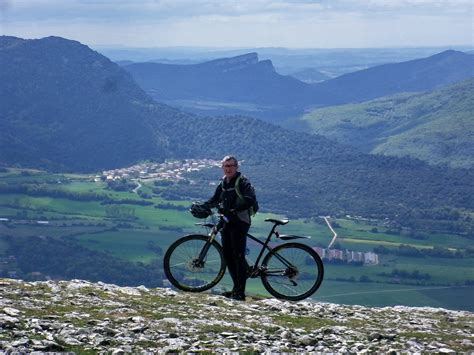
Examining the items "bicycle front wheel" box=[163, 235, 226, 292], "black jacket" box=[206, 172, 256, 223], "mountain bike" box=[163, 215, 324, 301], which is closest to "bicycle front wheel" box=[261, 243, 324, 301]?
"mountain bike" box=[163, 215, 324, 301]

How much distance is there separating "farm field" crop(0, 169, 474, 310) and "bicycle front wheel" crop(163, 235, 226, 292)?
218ft

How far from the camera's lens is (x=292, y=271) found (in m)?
20.5

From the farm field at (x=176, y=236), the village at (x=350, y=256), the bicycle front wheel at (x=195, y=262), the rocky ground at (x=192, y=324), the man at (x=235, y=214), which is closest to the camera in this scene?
the rocky ground at (x=192, y=324)

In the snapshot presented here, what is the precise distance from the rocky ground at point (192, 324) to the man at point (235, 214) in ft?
2.42

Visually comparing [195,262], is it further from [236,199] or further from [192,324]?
[192,324]

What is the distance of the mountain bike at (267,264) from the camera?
20.5 meters

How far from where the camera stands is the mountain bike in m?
20.5

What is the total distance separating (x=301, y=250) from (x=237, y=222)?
1979 mm

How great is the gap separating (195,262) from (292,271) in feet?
7.82

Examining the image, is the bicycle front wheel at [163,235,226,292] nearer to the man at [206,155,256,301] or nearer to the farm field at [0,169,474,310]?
the man at [206,155,256,301]

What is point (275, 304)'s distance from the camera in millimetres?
19500

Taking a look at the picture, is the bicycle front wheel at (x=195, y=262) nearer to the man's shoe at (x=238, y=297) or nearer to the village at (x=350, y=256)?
the man's shoe at (x=238, y=297)

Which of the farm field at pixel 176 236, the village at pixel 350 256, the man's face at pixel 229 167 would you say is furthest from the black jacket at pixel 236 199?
the village at pixel 350 256

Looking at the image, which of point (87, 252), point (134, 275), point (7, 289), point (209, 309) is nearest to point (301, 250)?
point (209, 309)
